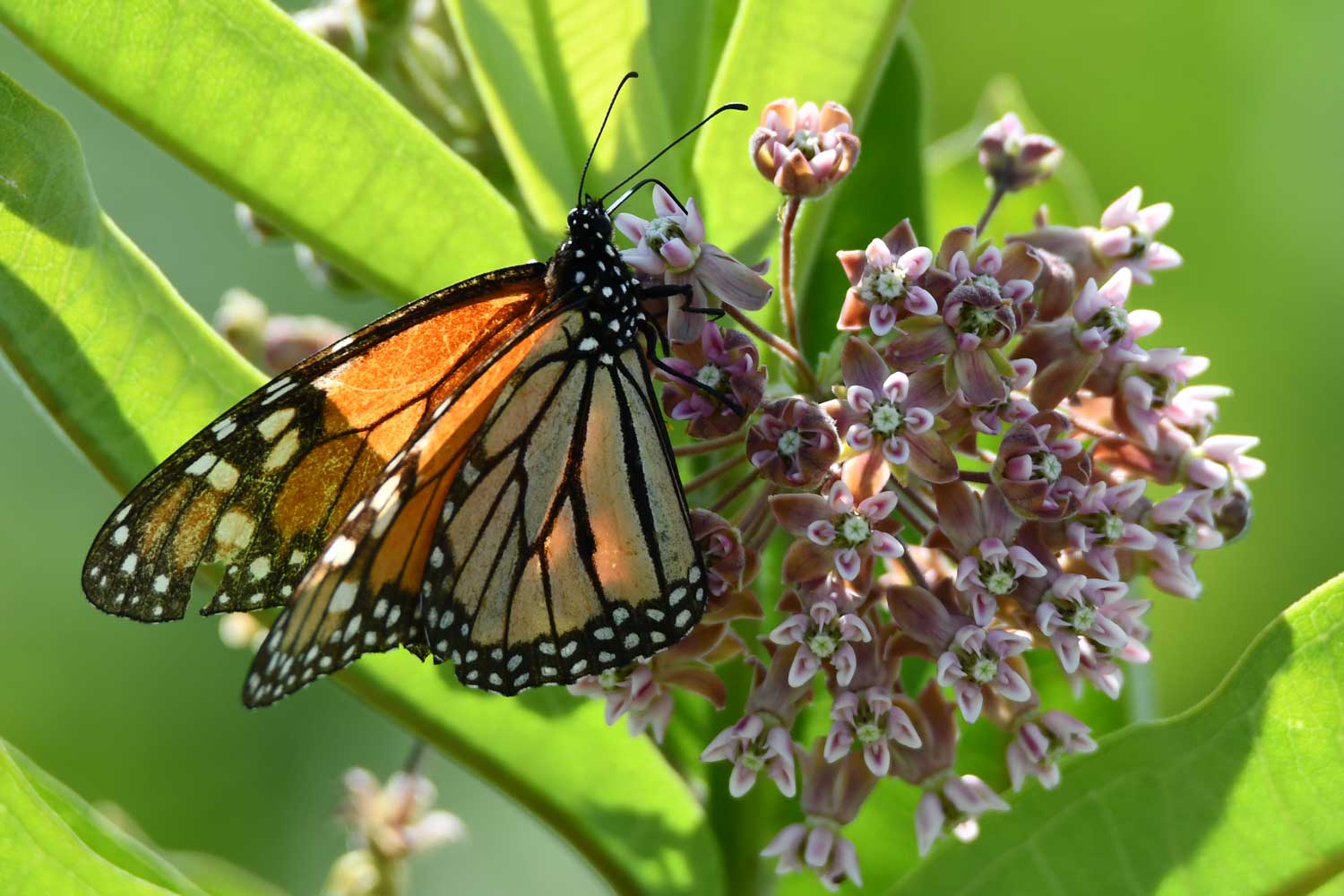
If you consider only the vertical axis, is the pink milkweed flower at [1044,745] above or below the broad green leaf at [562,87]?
below

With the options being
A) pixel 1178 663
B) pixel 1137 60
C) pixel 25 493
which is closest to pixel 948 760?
pixel 1178 663

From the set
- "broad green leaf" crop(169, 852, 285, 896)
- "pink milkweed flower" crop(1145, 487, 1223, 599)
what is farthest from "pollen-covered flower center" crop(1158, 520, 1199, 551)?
"broad green leaf" crop(169, 852, 285, 896)

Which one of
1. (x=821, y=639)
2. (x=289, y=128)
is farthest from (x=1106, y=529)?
(x=289, y=128)

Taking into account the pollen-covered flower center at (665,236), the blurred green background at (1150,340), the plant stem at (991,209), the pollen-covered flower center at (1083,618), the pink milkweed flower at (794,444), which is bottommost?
the blurred green background at (1150,340)

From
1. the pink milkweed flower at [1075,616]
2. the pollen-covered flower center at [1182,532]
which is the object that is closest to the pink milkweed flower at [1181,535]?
the pollen-covered flower center at [1182,532]

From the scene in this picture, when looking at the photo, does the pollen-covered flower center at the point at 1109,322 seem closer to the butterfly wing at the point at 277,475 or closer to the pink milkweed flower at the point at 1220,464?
the pink milkweed flower at the point at 1220,464

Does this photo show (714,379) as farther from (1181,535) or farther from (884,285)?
(1181,535)

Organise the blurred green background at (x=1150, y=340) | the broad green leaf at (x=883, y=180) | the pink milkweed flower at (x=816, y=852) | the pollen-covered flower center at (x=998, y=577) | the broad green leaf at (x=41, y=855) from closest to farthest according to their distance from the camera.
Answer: the broad green leaf at (x=41, y=855) < the pollen-covered flower center at (x=998, y=577) < the pink milkweed flower at (x=816, y=852) < the broad green leaf at (x=883, y=180) < the blurred green background at (x=1150, y=340)
